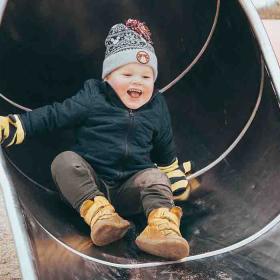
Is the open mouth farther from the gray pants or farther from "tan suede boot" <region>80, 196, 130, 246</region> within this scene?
"tan suede boot" <region>80, 196, 130, 246</region>

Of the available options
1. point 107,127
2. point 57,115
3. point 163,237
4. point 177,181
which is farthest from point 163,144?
point 163,237

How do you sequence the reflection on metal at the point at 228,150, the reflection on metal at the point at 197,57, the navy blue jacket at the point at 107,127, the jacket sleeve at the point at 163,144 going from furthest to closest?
1. the reflection on metal at the point at 197,57
2. the reflection on metal at the point at 228,150
3. the jacket sleeve at the point at 163,144
4. the navy blue jacket at the point at 107,127

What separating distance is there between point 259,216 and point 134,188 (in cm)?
36

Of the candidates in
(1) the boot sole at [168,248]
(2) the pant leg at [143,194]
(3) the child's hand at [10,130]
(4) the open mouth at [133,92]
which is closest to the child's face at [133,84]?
(4) the open mouth at [133,92]

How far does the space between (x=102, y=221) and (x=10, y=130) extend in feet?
1.12

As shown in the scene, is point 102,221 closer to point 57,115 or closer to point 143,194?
point 143,194

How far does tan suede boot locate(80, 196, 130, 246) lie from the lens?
1.47 meters

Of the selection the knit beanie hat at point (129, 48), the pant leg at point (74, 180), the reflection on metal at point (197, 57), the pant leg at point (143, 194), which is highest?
the knit beanie hat at point (129, 48)

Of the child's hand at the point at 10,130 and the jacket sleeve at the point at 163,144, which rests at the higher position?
the child's hand at the point at 10,130

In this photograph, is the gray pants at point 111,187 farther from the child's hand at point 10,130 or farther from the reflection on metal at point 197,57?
the reflection on metal at point 197,57

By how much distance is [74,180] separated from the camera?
1.57 m

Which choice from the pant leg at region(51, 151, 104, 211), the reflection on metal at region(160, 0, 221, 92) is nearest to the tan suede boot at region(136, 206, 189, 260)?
the pant leg at region(51, 151, 104, 211)

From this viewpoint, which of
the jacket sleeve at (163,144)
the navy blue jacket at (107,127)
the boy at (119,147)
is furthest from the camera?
the jacket sleeve at (163,144)

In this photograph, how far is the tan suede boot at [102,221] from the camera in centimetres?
147
